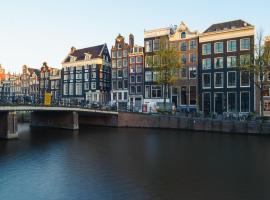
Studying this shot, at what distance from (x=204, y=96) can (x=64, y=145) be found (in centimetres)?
3429

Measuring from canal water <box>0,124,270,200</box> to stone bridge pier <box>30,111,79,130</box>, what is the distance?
1886 centimetres

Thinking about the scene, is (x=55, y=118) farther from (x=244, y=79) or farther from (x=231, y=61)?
(x=244, y=79)

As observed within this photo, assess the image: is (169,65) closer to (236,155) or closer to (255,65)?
(255,65)

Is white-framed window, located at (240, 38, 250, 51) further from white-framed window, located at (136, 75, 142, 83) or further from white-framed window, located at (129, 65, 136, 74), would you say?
white-framed window, located at (129, 65, 136, 74)

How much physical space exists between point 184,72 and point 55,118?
29.2 m

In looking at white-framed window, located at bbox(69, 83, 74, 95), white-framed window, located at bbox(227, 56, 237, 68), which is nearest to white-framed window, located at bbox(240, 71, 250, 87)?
white-framed window, located at bbox(227, 56, 237, 68)

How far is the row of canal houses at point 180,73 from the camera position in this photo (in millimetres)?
54250

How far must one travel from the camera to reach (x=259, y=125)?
40469mm

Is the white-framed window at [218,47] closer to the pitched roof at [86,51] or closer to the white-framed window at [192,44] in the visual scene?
the white-framed window at [192,44]

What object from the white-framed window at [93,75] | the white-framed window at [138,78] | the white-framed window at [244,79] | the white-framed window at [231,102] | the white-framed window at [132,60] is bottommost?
A: the white-framed window at [231,102]

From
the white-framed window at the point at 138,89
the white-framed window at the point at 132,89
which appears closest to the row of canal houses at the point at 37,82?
the white-framed window at the point at 132,89

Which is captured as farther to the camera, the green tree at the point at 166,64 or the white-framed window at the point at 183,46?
the white-framed window at the point at 183,46

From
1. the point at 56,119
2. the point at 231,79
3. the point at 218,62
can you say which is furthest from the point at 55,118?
the point at 231,79

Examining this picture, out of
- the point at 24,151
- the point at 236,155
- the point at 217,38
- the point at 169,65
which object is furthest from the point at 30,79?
the point at 236,155
